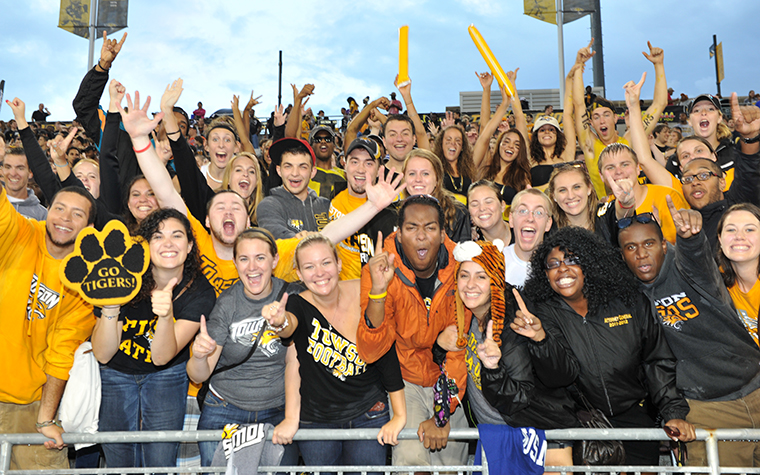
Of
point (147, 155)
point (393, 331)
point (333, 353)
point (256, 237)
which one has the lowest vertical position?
point (333, 353)

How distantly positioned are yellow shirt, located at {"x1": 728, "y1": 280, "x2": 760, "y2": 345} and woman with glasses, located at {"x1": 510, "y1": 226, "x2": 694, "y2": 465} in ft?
1.85

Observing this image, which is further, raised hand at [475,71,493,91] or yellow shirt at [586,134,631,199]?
raised hand at [475,71,493,91]

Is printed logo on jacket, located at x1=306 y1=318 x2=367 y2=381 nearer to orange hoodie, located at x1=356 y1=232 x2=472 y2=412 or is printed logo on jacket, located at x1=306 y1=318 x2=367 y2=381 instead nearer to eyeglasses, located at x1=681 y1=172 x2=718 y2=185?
orange hoodie, located at x1=356 y1=232 x2=472 y2=412

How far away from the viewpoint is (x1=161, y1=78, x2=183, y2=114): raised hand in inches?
172

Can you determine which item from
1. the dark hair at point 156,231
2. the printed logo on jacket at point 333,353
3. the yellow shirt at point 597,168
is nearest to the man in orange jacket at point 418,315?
the printed logo on jacket at point 333,353

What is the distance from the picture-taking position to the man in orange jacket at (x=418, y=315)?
118 inches

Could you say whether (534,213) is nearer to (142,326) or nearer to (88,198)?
(142,326)

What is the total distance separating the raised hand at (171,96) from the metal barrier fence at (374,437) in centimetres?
255

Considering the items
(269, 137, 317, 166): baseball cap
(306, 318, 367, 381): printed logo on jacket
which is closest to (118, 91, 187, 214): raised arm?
(269, 137, 317, 166): baseball cap

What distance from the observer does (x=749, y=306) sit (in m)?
3.26

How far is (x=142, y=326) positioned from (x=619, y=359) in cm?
288

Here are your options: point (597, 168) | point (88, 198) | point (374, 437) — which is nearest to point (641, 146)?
point (597, 168)

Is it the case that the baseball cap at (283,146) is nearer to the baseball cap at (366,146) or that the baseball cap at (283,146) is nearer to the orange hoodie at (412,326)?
the baseball cap at (366,146)

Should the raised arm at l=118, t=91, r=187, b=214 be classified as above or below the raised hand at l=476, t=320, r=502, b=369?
above
